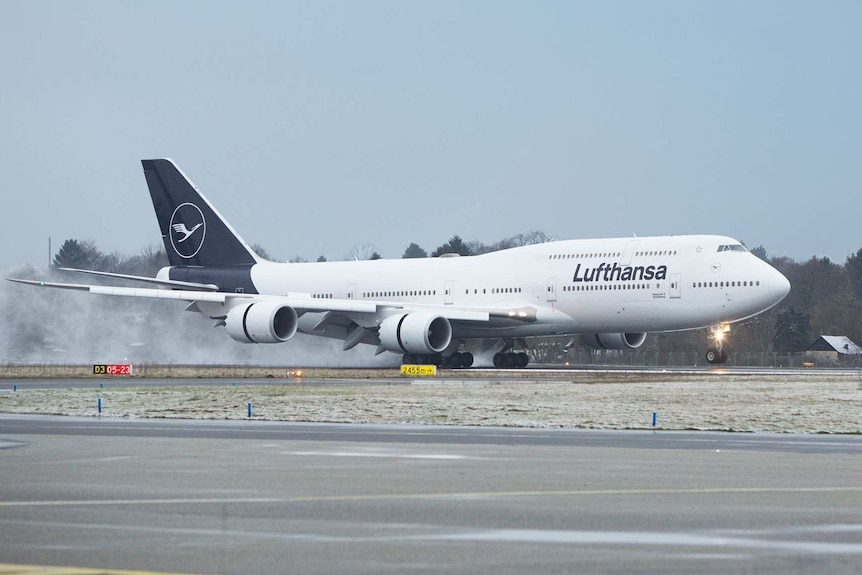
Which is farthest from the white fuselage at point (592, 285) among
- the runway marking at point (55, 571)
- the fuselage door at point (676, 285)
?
the runway marking at point (55, 571)

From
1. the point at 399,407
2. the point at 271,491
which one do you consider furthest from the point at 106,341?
the point at 271,491

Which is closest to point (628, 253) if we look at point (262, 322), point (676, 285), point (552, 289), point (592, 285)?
point (592, 285)

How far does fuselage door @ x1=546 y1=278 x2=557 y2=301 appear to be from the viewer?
168 ft

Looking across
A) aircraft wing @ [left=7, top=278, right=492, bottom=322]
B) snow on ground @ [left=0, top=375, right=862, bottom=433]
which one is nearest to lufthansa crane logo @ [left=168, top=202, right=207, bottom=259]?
aircraft wing @ [left=7, top=278, right=492, bottom=322]

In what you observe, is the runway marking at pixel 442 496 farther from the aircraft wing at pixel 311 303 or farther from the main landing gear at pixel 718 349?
the aircraft wing at pixel 311 303

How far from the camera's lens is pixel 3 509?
11.3 meters

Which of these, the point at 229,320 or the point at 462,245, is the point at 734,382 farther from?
the point at 462,245

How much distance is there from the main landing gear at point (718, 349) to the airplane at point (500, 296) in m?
0.07

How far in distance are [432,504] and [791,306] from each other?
309 feet

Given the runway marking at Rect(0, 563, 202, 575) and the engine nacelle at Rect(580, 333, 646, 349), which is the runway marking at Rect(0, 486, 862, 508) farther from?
the engine nacelle at Rect(580, 333, 646, 349)

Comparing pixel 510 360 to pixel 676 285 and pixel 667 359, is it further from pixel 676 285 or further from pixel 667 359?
pixel 667 359

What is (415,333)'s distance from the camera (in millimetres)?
49969

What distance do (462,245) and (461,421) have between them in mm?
72870

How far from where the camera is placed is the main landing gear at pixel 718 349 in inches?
1980
